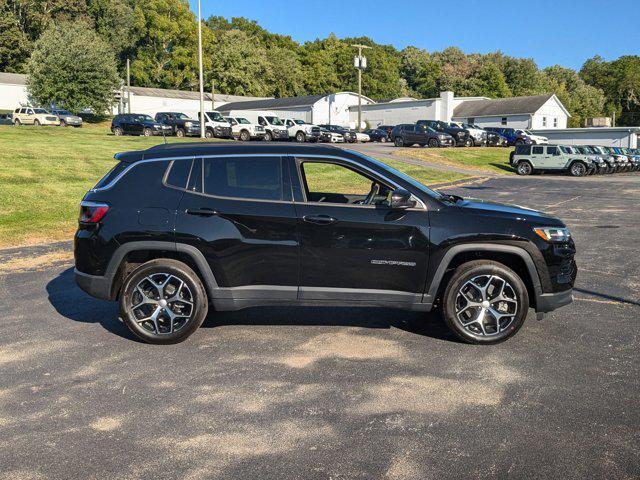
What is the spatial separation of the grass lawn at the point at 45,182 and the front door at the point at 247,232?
41.8 inches

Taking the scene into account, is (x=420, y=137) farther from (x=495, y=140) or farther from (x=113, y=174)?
(x=113, y=174)

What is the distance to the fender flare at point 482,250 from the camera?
5.35m

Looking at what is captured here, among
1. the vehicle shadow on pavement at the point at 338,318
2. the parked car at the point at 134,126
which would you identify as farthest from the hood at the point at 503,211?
the parked car at the point at 134,126

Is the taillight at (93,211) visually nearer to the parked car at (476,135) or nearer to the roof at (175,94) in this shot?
the parked car at (476,135)

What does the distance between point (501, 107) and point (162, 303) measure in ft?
217

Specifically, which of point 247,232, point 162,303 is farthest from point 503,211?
point 162,303

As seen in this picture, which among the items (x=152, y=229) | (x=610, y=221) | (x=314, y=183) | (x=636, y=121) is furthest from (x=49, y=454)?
(x=636, y=121)

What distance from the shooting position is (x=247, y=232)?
5.42 metres

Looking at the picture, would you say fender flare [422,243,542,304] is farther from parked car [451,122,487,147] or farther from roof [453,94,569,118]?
roof [453,94,569,118]

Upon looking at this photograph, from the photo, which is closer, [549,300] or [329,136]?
[549,300]

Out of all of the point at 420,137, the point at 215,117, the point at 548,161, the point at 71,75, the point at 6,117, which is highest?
the point at 71,75

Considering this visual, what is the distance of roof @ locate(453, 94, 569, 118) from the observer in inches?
2516

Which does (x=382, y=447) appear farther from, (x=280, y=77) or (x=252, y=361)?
(x=280, y=77)

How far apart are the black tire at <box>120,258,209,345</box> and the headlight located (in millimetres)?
3148
